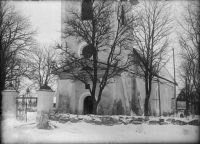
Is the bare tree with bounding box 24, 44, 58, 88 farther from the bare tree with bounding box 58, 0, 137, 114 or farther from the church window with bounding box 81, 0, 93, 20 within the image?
the church window with bounding box 81, 0, 93, 20

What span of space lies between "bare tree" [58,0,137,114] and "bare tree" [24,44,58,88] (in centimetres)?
180

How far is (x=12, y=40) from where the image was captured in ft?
39.5

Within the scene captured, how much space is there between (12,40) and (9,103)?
3.29m

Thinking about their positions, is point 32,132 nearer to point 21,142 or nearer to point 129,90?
point 21,142

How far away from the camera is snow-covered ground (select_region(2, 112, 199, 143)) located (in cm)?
981

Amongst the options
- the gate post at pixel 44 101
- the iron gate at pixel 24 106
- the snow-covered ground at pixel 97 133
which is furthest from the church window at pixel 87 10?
the snow-covered ground at pixel 97 133

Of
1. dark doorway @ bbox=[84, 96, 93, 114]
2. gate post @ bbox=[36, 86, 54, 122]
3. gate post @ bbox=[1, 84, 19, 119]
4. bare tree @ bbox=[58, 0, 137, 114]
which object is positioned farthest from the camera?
dark doorway @ bbox=[84, 96, 93, 114]

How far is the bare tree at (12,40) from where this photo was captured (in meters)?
11.6

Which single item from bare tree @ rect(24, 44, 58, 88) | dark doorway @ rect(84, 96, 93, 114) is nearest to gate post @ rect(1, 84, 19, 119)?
bare tree @ rect(24, 44, 58, 88)

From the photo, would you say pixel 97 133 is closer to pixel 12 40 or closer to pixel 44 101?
pixel 44 101

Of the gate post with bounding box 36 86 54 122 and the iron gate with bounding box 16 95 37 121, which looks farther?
the iron gate with bounding box 16 95 37 121

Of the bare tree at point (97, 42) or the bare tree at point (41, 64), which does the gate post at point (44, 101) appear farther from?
the bare tree at point (41, 64)

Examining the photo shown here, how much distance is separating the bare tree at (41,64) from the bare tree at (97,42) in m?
1.80

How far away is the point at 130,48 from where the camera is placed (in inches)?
553
